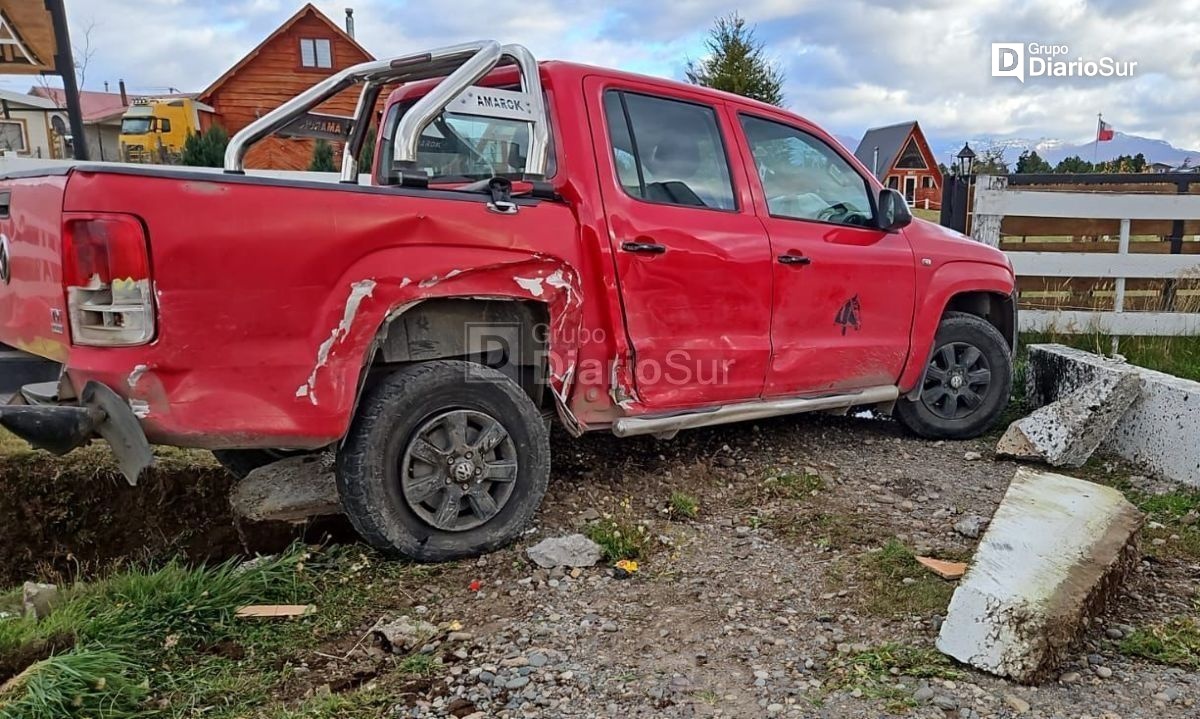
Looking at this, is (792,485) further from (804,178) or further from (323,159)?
(323,159)

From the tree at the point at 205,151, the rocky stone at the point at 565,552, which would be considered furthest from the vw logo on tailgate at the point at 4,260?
the tree at the point at 205,151

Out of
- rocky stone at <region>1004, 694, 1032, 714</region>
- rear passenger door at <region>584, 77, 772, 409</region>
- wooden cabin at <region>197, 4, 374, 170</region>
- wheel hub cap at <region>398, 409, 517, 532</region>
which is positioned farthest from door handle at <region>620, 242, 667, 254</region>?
wooden cabin at <region>197, 4, 374, 170</region>

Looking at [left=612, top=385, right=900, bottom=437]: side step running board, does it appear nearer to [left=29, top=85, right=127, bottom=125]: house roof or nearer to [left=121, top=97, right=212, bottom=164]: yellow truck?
[left=121, top=97, right=212, bottom=164]: yellow truck

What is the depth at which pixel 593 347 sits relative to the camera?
12.0ft

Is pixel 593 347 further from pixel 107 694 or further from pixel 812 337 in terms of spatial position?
pixel 107 694

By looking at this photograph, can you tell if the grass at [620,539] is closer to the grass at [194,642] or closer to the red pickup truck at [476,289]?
the red pickup truck at [476,289]

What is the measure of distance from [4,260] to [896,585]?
357 centimetres

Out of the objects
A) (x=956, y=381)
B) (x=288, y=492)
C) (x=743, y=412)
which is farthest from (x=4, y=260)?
(x=956, y=381)

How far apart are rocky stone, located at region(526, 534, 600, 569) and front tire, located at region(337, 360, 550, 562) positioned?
142 millimetres

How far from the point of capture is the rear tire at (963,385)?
5074 millimetres

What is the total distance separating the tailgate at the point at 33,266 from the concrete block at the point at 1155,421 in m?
5.14

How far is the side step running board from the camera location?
3.80 m

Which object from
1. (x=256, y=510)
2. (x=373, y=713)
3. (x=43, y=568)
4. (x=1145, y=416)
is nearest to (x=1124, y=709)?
(x=373, y=713)

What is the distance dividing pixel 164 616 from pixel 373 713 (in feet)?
3.16
